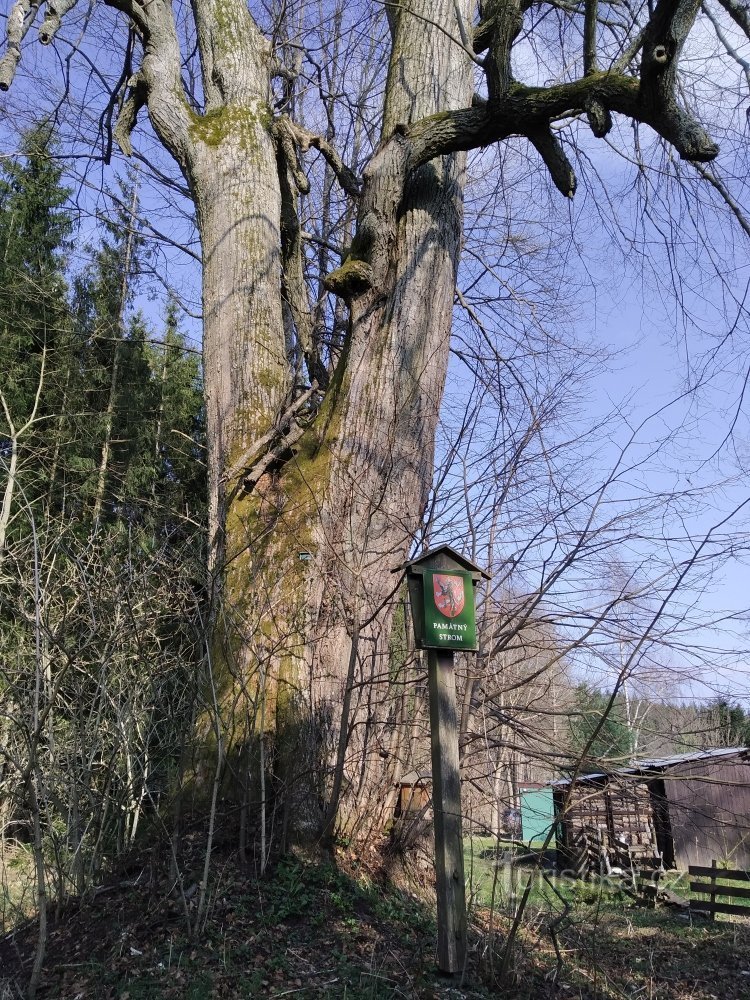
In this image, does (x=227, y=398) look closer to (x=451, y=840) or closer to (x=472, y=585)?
(x=472, y=585)

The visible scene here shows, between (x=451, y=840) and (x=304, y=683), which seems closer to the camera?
(x=451, y=840)

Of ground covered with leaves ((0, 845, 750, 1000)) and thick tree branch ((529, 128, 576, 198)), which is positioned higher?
thick tree branch ((529, 128, 576, 198))

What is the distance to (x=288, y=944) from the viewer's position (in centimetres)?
365

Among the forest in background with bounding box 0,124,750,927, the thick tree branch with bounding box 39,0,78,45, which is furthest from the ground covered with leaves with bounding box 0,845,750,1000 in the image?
the thick tree branch with bounding box 39,0,78,45

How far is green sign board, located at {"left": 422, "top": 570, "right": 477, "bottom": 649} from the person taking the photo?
386cm

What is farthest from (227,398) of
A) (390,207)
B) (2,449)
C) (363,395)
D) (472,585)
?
(2,449)

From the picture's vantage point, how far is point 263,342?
5.84 meters

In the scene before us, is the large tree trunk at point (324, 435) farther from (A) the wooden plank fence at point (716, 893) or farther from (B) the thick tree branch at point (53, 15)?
(A) the wooden plank fence at point (716, 893)

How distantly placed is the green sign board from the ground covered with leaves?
1.31 m

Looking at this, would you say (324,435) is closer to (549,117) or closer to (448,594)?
(448,594)

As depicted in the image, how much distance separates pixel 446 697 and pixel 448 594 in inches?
19.7

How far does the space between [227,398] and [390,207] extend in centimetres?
175

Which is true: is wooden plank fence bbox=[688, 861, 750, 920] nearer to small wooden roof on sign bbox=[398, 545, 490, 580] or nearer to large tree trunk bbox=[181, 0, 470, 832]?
large tree trunk bbox=[181, 0, 470, 832]

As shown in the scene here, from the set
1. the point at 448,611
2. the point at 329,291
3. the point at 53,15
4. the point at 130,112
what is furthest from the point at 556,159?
the point at 130,112
